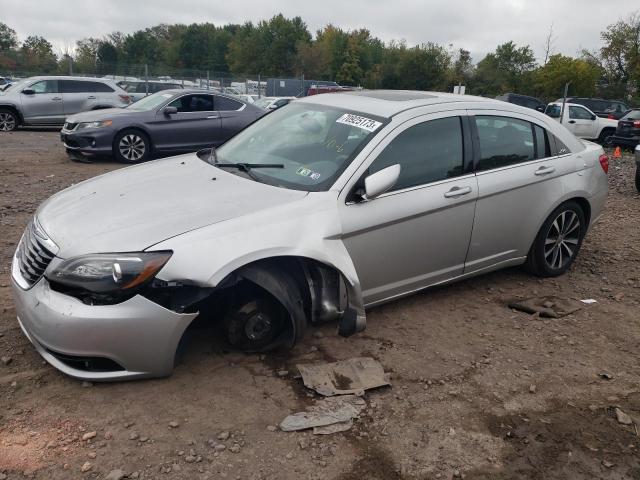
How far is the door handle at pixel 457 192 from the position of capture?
406 cm

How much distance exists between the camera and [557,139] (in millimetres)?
4934

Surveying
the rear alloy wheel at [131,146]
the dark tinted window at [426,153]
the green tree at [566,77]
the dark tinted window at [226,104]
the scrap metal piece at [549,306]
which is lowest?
the scrap metal piece at [549,306]

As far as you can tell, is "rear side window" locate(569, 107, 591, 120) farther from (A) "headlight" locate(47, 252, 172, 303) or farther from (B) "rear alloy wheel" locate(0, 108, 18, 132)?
(A) "headlight" locate(47, 252, 172, 303)

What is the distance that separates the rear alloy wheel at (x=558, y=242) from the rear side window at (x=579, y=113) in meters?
15.8

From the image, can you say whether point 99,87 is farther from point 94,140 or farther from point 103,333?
point 103,333

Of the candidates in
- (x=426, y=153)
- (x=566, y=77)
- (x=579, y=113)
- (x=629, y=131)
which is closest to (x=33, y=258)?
(x=426, y=153)

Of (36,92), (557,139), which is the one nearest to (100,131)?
(36,92)

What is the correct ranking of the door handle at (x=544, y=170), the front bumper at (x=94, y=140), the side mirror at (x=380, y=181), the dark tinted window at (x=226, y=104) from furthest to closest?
the dark tinted window at (x=226, y=104) → the front bumper at (x=94, y=140) → the door handle at (x=544, y=170) → the side mirror at (x=380, y=181)

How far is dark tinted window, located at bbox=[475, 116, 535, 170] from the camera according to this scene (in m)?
4.39

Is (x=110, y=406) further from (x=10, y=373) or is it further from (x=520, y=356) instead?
(x=520, y=356)

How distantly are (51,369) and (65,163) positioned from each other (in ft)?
26.6

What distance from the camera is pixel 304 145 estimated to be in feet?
13.3

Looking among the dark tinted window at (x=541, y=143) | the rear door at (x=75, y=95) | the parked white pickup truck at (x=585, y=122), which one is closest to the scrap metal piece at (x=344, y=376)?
the dark tinted window at (x=541, y=143)

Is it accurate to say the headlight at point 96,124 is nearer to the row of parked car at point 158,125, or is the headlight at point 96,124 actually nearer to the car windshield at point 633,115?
the row of parked car at point 158,125
